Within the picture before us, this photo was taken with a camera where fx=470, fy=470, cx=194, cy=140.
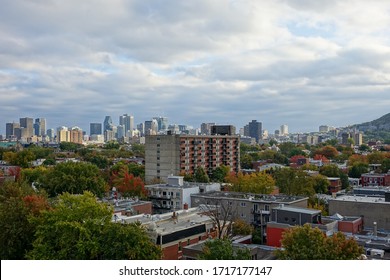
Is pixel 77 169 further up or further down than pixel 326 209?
further up

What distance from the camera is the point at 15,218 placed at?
16219mm

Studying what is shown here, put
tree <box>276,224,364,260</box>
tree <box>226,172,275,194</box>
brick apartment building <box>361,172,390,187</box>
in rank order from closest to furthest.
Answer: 1. tree <box>276,224,364,260</box>
2. tree <box>226,172,275,194</box>
3. brick apartment building <box>361,172,390,187</box>

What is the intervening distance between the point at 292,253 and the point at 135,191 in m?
18.3

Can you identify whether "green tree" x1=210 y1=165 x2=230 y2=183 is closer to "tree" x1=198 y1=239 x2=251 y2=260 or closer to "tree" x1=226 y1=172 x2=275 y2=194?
"tree" x1=226 y1=172 x2=275 y2=194

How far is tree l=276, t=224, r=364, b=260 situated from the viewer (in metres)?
12.9

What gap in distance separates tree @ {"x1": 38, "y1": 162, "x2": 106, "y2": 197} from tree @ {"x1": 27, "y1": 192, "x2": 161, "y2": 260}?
48.4 feet

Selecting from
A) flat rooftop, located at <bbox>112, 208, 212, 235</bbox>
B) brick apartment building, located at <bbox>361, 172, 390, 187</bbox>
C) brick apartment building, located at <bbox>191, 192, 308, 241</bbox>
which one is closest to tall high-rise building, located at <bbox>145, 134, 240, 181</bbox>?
brick apartment building, located at <bbox>361, 172, 390, 187</bbox>

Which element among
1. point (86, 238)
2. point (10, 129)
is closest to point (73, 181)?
point (86, 238)

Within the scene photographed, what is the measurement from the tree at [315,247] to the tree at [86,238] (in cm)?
394

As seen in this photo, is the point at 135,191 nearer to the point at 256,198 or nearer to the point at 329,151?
the point at 256,198

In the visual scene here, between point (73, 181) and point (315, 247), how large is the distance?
20.2m

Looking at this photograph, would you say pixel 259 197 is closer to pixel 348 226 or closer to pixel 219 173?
pixel 348 226

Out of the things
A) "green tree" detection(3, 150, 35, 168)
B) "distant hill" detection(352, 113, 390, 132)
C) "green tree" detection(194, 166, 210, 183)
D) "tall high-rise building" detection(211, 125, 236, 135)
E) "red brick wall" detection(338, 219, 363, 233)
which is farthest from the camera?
"distant hill" detection(352, 113, 390, 132)

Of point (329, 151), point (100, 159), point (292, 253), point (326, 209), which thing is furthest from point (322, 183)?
point (329, 151)
